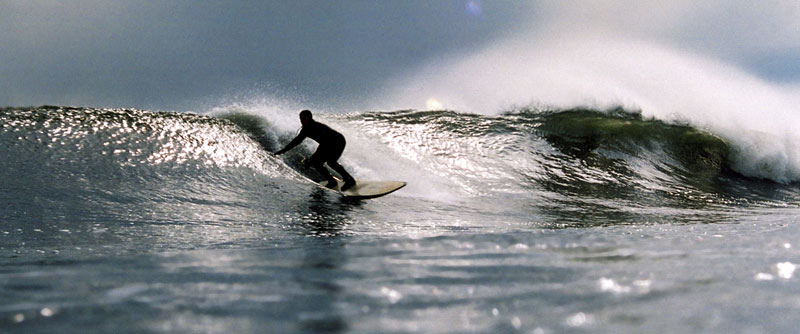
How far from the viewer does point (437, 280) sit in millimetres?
2666

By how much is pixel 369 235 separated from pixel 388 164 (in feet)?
21.4

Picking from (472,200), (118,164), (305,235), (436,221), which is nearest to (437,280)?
(305,235)

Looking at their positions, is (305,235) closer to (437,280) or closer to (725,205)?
(437,280)

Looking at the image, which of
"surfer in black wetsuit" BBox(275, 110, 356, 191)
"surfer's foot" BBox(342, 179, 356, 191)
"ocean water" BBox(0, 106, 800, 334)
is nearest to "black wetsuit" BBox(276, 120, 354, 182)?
"surfer in black wetsuit" BBox(275, 110, 356, 191)

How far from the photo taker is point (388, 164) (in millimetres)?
11852

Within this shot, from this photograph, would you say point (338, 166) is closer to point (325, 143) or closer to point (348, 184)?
point (348, 184)

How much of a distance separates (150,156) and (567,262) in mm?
8061

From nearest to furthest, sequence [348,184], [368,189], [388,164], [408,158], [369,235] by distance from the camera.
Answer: [369,235]
[368,189]
[348,184]
[388,164]
[408,158]

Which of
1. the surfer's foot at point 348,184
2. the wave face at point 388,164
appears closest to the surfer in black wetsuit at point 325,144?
the surfer's foot at point 348,184

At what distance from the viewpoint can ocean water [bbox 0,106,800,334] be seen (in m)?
2.12

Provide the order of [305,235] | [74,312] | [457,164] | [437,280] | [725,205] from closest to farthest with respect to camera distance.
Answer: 1. [74,312]
2. [437,280]
3. [305,235]
4. [725,205]
5. [457,164]

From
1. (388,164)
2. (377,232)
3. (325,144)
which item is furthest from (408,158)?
(377,232)

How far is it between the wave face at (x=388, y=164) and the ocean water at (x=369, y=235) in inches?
2.6

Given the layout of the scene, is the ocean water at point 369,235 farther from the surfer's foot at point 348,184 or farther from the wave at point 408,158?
the surfer's foot at point 348,184
